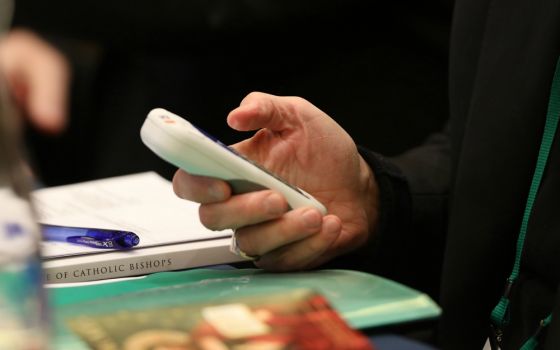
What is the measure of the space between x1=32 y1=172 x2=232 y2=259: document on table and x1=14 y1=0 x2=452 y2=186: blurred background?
547mm

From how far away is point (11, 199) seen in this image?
0.38 m

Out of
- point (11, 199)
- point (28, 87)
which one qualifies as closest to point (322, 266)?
point (11, 199)

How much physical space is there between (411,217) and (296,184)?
0.18 metres

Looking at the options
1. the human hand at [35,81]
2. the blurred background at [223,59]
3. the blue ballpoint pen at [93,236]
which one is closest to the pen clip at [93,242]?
the blue ballpoint pen at [93,236]

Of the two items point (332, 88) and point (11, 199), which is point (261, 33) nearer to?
point (332, 88)

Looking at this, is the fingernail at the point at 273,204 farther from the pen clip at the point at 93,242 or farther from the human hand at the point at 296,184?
the pen clip at the point at 93,242

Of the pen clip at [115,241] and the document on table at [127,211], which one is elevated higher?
the pen clip at [115,241]

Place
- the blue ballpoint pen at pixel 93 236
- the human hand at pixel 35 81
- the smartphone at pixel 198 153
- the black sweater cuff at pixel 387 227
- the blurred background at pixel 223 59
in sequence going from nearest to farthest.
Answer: the smartphone at pixel 198 153, the blue ballpoint pen at pixel 93 236, the black sweater cuff at pixel 387 227, the human hand at pixel 35 81, the blurred background at pixel 223 59

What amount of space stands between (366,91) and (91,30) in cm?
56

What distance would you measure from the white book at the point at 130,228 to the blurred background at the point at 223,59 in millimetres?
561

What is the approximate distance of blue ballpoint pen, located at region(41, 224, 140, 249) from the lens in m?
0.67

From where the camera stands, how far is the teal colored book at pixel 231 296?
0.48 metres

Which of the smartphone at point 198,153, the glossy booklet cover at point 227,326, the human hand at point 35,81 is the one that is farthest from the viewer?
the human hand at point 35,81

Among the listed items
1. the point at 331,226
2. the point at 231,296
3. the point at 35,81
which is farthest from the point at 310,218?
the point at 35,81
